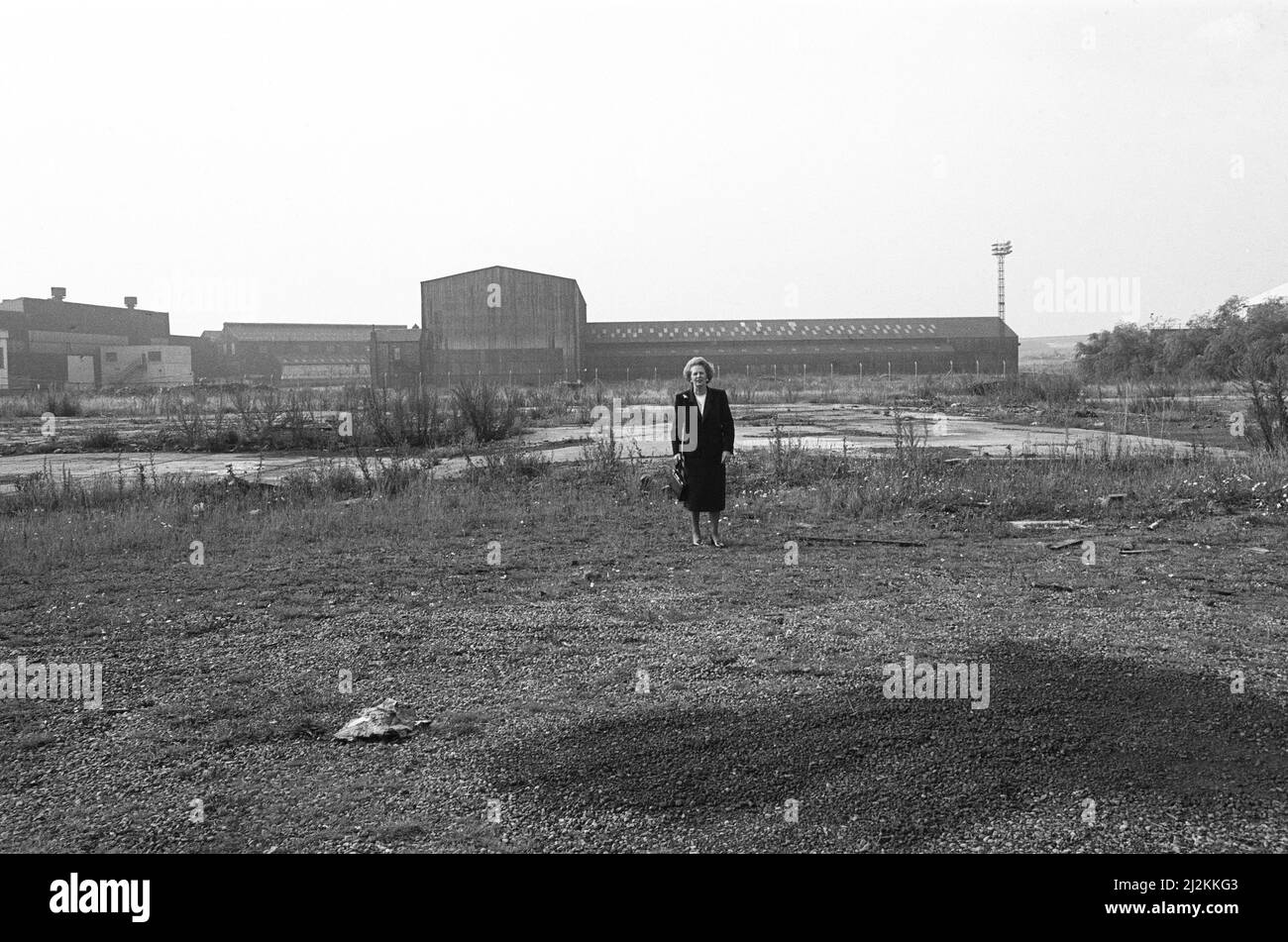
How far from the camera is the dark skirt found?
952 cm

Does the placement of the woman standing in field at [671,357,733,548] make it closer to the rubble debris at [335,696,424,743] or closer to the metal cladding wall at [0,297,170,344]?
the rubble debris at [335,696,424,743]

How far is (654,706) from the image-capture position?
16.0ft

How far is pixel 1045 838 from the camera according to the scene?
344cm

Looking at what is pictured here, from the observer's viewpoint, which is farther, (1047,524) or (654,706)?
(1047,524)

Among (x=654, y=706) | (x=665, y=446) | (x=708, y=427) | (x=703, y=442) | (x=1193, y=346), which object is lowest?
(x=654, y=706)

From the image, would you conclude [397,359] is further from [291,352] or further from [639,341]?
[291,352]

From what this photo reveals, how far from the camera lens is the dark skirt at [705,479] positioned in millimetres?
9523

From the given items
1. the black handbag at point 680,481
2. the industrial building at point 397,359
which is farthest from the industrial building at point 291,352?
the black handbag at point 680,481

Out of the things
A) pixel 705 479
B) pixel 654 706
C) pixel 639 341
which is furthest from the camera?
pixel 639 341

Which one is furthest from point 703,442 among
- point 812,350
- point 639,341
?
point 812,350

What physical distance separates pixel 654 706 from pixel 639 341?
63009 millimetres
